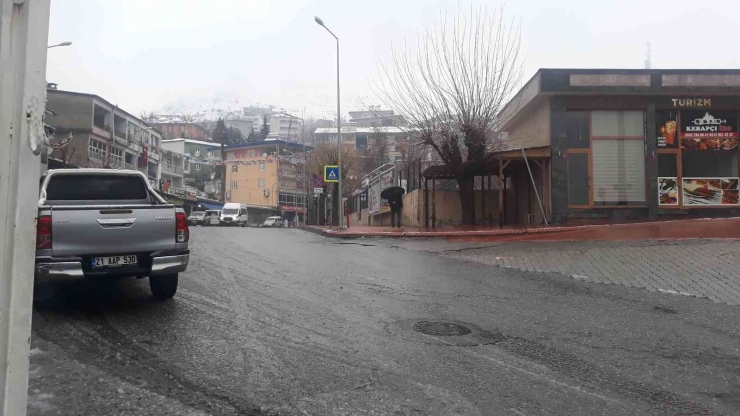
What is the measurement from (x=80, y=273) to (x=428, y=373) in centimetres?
384

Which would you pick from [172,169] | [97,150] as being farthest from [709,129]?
[172,169]

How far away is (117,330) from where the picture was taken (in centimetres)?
489

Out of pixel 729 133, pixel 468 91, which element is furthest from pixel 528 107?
pixel 729 133

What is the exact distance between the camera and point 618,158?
17391 millimetres

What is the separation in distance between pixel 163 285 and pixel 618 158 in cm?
1607

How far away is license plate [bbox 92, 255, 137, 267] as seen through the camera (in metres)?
5.47

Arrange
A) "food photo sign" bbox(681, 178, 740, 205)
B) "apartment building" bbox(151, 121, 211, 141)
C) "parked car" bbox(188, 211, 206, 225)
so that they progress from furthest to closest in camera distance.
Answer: "apartment building" bbox(151, 121, 211, 141)
"parked car" bbox(188, 211, 206, 225)
"food photo sign" bbox(681, 178, 740, 205)

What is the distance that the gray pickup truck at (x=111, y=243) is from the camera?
5203mm

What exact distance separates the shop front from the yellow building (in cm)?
5961

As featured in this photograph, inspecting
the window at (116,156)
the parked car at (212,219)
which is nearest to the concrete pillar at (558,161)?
the parked car at (212,219)

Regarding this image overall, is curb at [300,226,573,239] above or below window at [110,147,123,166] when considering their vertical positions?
below

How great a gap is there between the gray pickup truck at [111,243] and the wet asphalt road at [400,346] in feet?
1.60

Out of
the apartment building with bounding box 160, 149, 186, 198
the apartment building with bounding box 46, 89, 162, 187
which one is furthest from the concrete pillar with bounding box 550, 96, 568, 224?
the apartment building with bounding box 160, 149, 186, 198

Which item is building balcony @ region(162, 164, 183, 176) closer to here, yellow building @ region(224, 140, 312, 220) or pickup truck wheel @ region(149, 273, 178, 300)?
yellow building @ region(224, 140, 312, 220)
